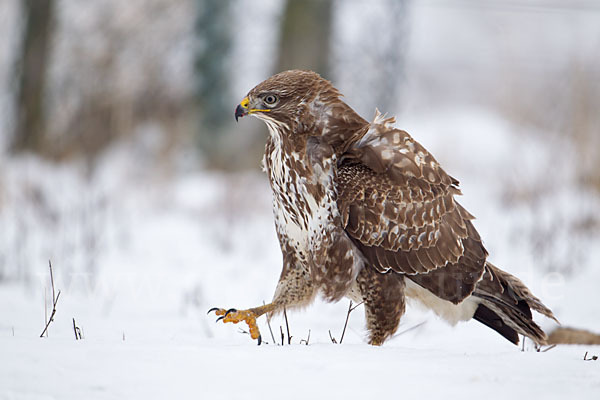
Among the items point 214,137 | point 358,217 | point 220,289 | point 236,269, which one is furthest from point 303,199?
point 214,137

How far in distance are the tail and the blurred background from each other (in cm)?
127

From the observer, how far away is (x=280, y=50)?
29.0 ft

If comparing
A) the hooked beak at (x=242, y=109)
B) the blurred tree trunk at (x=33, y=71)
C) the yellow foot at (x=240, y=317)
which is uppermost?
the blurred tree trunk at (x=33, y=71)

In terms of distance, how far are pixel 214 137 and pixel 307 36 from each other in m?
2.98

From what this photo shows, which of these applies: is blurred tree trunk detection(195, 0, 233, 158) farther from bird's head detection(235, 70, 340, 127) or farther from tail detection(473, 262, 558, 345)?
tail detection(473, 262, 558, 345)

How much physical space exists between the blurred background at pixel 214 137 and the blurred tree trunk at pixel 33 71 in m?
0.03

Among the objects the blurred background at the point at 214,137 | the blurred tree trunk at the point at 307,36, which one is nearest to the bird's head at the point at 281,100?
the blurred background at the point at 214,137

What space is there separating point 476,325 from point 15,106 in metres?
7.67

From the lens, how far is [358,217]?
2.52m

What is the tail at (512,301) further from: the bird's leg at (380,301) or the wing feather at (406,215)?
the bird's leg at (380,301)

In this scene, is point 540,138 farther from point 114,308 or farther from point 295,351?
point 295,351

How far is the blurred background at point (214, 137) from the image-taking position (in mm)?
5121

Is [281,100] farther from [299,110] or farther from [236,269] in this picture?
[236,269]

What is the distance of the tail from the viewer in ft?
9.21
